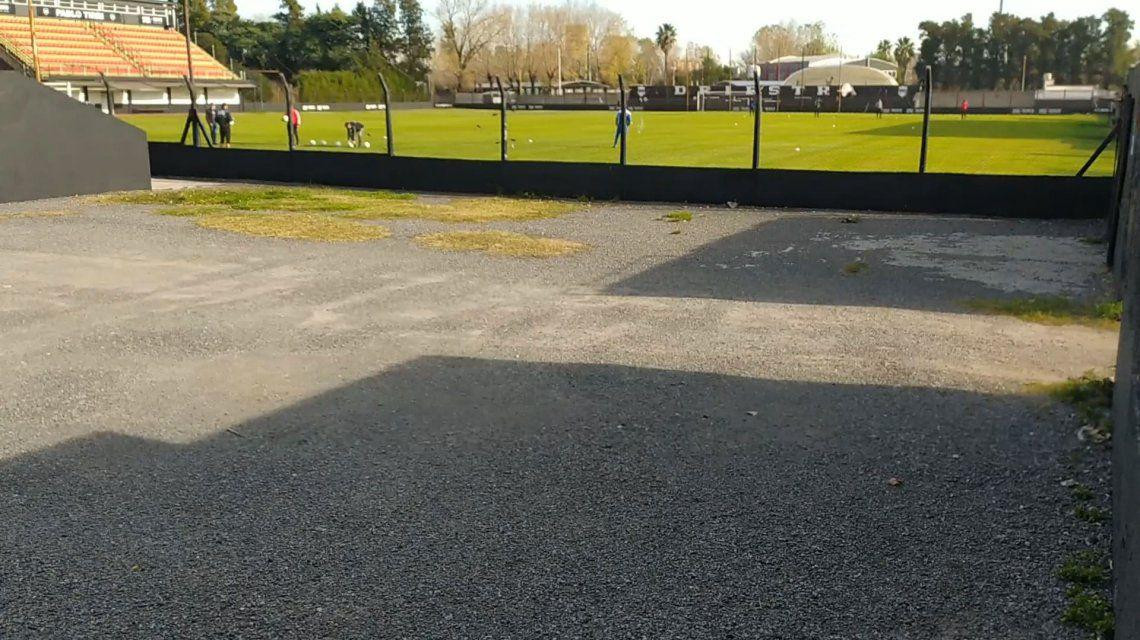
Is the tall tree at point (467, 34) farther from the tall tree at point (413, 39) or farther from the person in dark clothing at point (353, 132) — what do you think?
the person in dark clothing at point (353, 132)

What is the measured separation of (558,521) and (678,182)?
14.6m

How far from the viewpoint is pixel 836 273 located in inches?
463

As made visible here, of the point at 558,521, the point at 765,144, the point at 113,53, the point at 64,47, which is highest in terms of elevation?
the point at 64,47

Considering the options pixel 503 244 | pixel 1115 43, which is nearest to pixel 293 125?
pixel 503 244

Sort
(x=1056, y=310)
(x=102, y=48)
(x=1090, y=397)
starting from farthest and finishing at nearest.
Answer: (x=102, y=48) < (x=1056, y=310) < (x=1090, y=397)

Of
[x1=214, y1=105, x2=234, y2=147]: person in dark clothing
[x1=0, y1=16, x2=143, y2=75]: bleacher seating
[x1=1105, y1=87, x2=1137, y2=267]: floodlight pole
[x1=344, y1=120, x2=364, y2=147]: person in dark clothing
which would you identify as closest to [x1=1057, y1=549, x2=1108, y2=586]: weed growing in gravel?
[x1=1105, y1=87, x2=1137, y2=267]: floodlight pole

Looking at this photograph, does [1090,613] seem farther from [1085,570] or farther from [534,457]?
[534,457]

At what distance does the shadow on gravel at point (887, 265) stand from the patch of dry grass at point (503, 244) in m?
1.83

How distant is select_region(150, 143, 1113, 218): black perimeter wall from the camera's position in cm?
1617

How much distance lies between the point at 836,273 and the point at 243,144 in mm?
28156

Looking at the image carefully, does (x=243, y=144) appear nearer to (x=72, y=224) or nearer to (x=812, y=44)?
(x=72, y=224)

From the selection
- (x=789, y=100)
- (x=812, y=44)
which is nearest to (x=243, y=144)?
(x=789, y=100)

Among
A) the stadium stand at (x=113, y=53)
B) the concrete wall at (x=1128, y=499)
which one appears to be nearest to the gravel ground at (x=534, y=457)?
the concrete wall at (x=1128, y=499)

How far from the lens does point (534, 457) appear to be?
593cm
